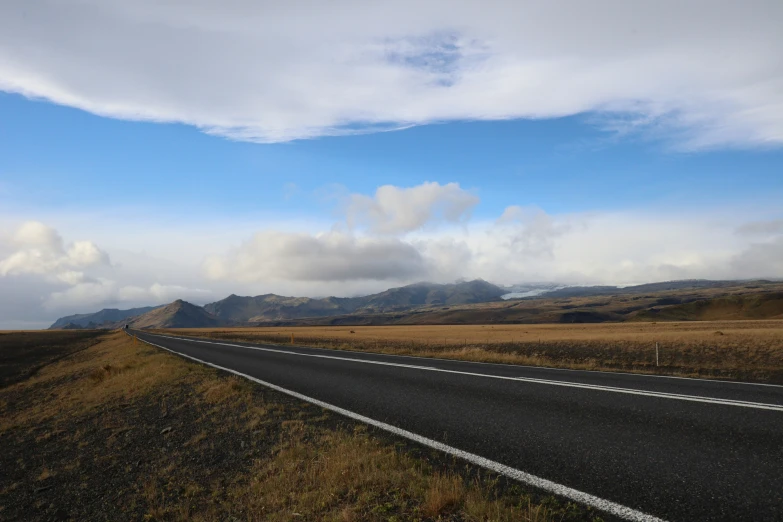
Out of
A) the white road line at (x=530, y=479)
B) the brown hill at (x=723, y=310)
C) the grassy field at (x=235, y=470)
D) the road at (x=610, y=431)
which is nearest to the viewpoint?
the white road line at (x=530, y=479)

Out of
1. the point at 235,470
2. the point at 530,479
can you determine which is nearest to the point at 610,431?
the point at 530,479

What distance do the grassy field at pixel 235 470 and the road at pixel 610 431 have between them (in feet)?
2.39

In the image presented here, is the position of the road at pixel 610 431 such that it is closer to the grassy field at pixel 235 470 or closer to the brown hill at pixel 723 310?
the grassy field at pixel 235 470

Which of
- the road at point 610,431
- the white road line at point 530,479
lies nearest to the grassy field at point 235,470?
the white road line at point 530,479

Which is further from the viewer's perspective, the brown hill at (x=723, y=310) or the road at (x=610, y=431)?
the brown hill at (x=723, y=310)

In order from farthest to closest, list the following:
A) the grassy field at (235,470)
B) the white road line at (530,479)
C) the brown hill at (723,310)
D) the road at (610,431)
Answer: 1. the brown hill at (723,310)
2. the grassy field at (235,470)
3. the road at (610,431)
4. the white road line at (530,479)

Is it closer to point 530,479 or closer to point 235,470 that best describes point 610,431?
point 530,479

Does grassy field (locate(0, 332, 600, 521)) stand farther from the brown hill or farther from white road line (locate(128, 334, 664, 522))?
the brown hill

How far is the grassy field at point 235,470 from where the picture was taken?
4.95m

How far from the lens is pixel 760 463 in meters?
5.51

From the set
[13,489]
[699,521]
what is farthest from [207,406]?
[699,521]

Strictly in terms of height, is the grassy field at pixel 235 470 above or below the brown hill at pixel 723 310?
above

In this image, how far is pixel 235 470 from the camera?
7.10 meters

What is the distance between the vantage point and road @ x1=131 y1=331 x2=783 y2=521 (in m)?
4.82
